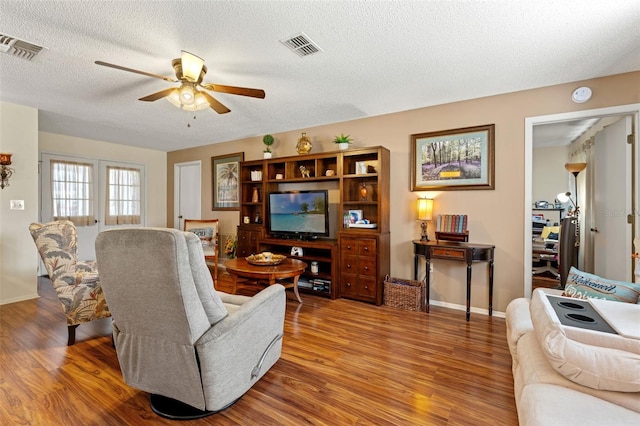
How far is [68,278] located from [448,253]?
3581 mm

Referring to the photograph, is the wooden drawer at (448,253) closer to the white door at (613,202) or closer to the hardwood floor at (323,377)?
the hardwood floor at (323,377)

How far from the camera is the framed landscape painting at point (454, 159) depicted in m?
3.32

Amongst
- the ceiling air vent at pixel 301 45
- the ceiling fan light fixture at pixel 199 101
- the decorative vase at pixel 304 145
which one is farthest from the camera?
the decorative vase at pixel 304 145

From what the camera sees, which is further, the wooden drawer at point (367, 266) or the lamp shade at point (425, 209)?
the wooden drawer at point (367, 266)

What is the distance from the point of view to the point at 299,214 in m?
4.34

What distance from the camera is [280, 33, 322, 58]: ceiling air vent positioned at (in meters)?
2.20

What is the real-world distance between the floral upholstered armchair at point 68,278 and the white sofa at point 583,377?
10.2 feet

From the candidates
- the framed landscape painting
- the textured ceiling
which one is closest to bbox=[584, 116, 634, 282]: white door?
the textured ceiling

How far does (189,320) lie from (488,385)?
1942 mm

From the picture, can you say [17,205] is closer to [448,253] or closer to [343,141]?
[343,141]

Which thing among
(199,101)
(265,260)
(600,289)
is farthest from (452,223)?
(199,101)

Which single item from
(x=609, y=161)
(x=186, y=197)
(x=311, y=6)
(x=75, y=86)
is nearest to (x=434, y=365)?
(x=311, y=6)

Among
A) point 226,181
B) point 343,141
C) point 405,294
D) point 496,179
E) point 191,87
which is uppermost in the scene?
point 191,87

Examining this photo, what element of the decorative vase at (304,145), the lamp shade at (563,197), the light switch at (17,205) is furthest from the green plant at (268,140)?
the lamp shade at (563,197)
